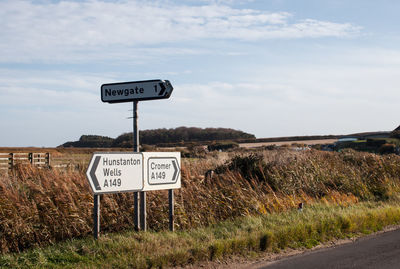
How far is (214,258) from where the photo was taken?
7062mm

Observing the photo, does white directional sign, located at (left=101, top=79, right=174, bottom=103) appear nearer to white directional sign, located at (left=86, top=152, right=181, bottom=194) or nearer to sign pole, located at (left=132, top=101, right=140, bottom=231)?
sign pole, located at (left=132, top=101, right=140, bottom=231)

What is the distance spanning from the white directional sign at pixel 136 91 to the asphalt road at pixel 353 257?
3.50 m

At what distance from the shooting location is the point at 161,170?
8.47m

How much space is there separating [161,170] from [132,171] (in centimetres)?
73

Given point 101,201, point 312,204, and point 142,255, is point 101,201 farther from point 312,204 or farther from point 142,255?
point 312,204

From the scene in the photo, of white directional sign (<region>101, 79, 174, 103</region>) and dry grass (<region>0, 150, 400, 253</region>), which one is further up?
white directional sign (<region>101, 79, 174, 103</region>)

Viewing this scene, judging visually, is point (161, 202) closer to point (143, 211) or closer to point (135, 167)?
point (143, 211)

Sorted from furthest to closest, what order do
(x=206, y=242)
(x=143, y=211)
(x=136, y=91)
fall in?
(x=143, y=211) < (x=136, y=91) < (x=206, y=242)

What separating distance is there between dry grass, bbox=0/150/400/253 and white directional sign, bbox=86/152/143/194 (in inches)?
59.4

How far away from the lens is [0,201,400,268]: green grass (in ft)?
21.8

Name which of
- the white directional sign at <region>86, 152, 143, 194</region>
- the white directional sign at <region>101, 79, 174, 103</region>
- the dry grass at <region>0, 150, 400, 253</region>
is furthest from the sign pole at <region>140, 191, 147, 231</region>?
the white directional sign at <region>101, 79, 174, 103</region>

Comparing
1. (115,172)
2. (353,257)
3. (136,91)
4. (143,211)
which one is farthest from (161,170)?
(353,257)

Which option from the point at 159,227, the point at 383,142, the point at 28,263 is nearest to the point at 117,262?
the point at 28,263

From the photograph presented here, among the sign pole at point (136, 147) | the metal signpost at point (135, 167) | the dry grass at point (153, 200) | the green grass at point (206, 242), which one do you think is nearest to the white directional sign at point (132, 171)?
the metal signpost at point (135, 167)
